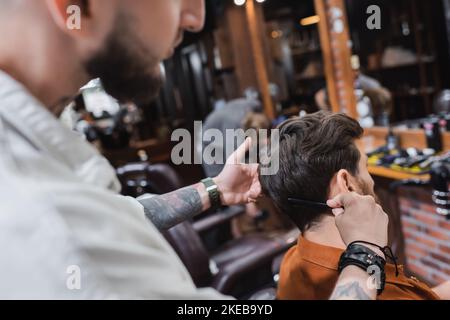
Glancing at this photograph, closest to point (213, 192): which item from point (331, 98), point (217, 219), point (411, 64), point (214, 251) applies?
point (214, 251)

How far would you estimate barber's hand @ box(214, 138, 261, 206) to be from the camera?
1.26m

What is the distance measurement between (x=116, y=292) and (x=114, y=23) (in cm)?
38

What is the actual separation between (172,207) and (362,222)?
616 mm

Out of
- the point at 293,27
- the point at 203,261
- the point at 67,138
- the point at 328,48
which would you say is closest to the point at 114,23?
the point at 67,138

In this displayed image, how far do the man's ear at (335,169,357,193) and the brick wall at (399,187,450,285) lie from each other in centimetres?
153

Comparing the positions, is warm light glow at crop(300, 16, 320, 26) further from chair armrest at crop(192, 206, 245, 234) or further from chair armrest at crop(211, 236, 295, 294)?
chair armrest at crop(211, 236, 295, 294)

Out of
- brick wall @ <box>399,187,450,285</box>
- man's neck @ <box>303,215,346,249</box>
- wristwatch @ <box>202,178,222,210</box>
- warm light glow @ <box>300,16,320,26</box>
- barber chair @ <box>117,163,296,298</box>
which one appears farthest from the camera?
warm light glow @ <box>300,16,320,26</box>

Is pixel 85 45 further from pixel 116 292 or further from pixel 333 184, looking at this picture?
pixel 333 184

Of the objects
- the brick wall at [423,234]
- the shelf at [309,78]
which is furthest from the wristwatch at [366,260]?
the shelf at [309,78]

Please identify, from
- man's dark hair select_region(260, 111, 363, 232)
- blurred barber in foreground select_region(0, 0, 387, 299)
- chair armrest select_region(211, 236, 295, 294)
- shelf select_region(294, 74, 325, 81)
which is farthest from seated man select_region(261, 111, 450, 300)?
shelf select_region(294, 74, 325, 81)

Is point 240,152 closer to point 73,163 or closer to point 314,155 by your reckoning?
point 314,155

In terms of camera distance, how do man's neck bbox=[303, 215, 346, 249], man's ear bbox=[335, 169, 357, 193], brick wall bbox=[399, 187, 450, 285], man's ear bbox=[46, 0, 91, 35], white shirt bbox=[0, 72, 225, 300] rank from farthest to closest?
brick wall bbox=[399, 187, 450, 285]
man's neck bbox=[303, 215, 346, 249]
man's ear bbox=[335, 169, 357, 193]
man's ear bbox=[46, 0, 91, 35]
white shirt bbox=[0, 72, 225, 300]

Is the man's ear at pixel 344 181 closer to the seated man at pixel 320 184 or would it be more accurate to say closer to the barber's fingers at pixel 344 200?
the seated man at pixel 320 184
